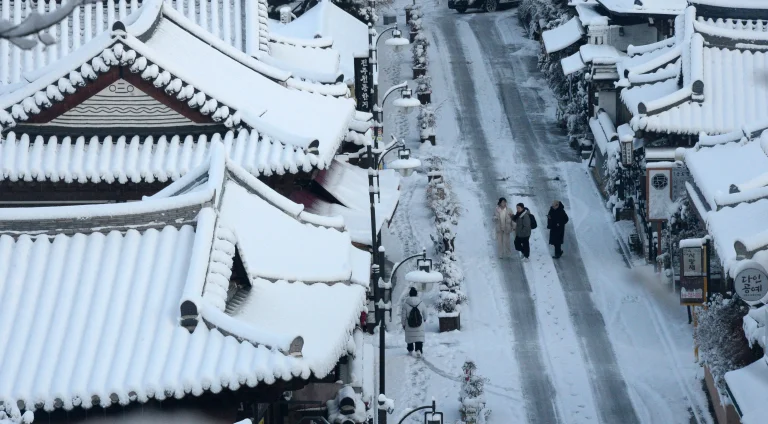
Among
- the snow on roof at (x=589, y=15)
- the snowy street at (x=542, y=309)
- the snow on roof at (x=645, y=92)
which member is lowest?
the snowy street at (x=542, y=309)

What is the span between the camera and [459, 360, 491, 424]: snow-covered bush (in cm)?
2248

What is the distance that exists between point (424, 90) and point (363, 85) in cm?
828

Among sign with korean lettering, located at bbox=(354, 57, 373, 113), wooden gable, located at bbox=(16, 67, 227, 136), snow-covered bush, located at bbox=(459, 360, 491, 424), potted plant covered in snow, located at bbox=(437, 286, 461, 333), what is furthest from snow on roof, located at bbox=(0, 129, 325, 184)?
sign with korean lettering, located at bbox=(354, 57, 373, 113)

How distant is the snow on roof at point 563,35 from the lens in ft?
136

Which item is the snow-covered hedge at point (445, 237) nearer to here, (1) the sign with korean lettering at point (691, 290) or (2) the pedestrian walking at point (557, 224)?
(2) the pedestrian walking at point (557, 224)

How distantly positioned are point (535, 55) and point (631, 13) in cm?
1041

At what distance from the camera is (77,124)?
21.4 meters

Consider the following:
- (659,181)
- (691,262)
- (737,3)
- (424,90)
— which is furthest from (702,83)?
(424,90)

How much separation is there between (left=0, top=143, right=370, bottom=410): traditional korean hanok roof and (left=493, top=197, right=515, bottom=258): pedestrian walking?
1339cm

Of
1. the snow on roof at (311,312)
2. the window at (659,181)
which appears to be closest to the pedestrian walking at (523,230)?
the window at (659,181)

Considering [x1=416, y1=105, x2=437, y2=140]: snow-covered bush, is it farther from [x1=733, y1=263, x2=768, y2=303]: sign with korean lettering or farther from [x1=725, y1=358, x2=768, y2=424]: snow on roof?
[x1=725, y1=358, x2=768, y2=424]: snow on roof

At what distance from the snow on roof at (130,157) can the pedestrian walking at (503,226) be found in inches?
384

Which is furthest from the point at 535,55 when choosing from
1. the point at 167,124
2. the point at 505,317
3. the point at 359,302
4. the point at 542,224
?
the point at 359,302

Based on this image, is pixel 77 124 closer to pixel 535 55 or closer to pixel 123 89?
pixel 123 89
